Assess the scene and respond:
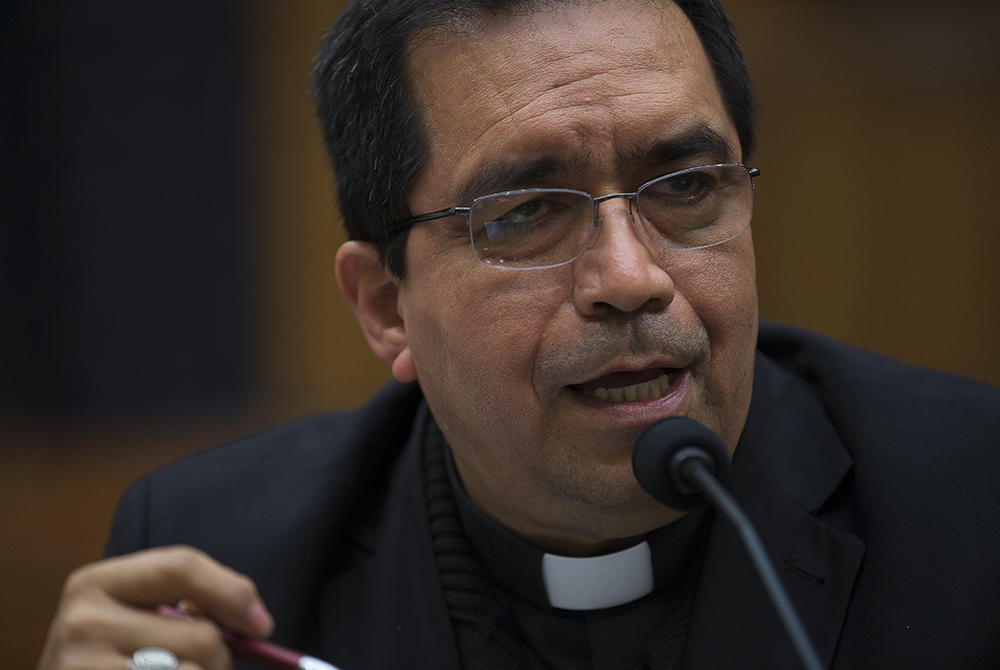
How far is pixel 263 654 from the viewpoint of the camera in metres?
1.15

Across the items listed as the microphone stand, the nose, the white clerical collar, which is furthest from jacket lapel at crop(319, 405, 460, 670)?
the microphone stand

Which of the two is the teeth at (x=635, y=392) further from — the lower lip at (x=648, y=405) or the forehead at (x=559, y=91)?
the forehead at (x=559, y=91)

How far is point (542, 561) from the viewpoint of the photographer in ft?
5.68

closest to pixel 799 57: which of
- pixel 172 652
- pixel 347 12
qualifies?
pixel 347 12

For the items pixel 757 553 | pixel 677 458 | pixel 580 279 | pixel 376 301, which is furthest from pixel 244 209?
pixel 757 553

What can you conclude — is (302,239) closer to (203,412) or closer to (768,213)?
(203,412)

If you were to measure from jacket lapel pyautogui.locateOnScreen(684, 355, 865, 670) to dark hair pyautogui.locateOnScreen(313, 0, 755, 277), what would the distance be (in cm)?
55

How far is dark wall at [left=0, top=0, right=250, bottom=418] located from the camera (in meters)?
4.16

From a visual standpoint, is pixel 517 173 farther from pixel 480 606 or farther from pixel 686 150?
pixel 480 606

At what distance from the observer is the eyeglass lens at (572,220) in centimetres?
147

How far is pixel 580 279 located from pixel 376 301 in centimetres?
54

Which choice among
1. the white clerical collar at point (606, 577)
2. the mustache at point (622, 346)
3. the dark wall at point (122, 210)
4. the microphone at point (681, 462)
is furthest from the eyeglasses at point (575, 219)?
the dark wall at point (122, 210)

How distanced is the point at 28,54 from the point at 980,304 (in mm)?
4311

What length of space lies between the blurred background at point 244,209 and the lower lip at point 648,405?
3.02 m
